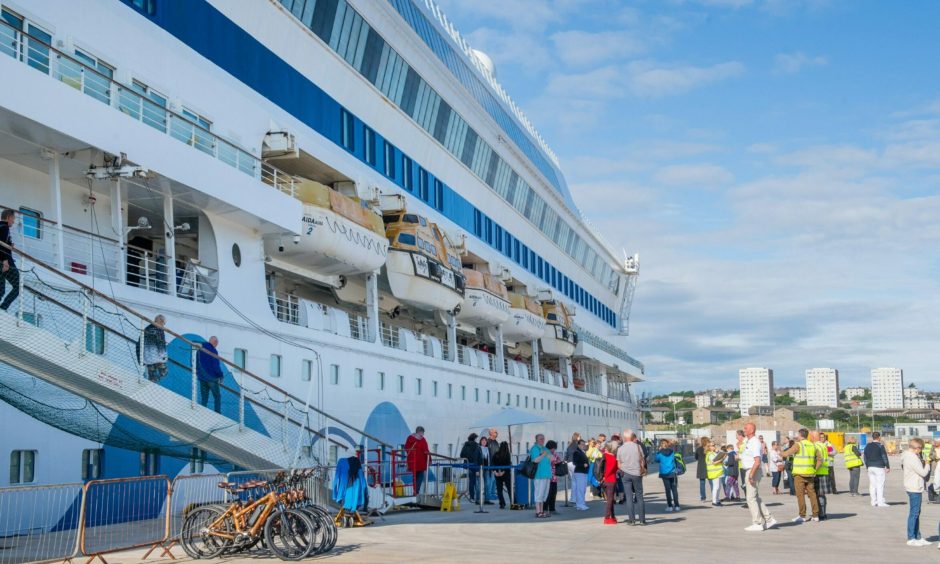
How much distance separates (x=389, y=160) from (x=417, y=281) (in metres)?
3.93

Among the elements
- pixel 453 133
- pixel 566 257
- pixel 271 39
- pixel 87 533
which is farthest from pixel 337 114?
pixel 566 257

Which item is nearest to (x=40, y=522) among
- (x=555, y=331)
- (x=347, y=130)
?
(x=347, y=130)

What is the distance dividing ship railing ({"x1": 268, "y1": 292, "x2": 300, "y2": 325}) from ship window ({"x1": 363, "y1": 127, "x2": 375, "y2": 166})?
17.1 feet

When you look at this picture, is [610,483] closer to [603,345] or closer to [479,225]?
[479,225]

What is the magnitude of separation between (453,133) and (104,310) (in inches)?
870

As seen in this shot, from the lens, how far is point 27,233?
14.0 meters

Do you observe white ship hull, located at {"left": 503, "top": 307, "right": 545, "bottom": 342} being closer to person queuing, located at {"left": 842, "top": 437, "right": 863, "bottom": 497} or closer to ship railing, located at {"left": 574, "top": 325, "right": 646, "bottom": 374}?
ship railing, located at {"left": 574, "top": 325, "right": 646, "bottom": 374}

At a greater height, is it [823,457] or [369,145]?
[369,145]

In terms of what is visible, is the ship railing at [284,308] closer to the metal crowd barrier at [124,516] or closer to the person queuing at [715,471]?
the metal crowd barrier at [124,516]

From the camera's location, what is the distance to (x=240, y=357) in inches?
679

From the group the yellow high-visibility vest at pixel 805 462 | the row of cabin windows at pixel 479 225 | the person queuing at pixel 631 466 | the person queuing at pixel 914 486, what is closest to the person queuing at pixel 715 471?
the yellow high-visibility vest at pixel 805 462

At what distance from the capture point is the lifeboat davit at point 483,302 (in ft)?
105

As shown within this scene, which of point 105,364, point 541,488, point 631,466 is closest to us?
point 105,364

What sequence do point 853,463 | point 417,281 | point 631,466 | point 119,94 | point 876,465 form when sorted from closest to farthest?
point 119,94 → point 631,466 → point 876,465 → point 853,463 → point 417,281
